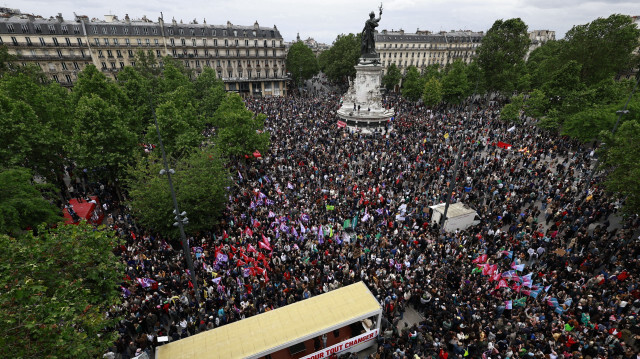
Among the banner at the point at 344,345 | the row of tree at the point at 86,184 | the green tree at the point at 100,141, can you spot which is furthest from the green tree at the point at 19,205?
the banner at the point at 344,345

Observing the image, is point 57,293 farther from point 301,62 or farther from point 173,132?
point 301,62

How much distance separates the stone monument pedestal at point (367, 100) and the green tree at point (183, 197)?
2827cm

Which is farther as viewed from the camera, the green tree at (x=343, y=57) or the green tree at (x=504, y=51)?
the green tree at (x=343, y=57)

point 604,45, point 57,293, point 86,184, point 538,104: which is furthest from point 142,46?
point 604,45

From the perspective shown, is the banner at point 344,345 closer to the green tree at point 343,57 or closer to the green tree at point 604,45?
the green tree at point 604,45

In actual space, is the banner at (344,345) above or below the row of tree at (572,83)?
below

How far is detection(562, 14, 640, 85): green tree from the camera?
42.7 m

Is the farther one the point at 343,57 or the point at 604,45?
the point at 343,57

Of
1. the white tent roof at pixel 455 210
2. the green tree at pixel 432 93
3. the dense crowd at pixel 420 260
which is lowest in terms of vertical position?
the dense crowd at pixel 420 260

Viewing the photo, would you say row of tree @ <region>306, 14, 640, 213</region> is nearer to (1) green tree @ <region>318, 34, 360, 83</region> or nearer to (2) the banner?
(1) green tree @ <region>318, 34, 360, 83</region>

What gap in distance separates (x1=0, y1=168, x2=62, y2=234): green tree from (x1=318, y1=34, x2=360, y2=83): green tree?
65.6 metres

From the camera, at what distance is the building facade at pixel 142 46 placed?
56.0 metres

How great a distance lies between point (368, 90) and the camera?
4625 cm

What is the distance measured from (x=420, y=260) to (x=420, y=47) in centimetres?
9090
